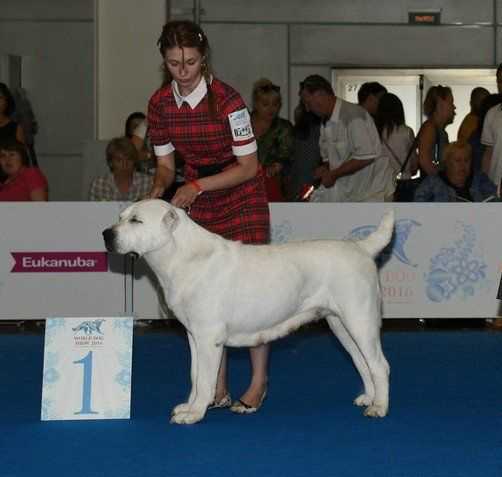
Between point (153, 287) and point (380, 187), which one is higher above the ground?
point (380, 187)

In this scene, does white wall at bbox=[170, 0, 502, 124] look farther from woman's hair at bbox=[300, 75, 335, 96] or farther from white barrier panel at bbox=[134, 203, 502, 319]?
white barrier panel at bbox=[134, 203, 502, 319]

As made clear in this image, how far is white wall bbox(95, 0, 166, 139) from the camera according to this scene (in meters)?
11.6

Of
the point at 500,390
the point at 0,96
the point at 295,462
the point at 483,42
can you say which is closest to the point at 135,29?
the point at 0,96

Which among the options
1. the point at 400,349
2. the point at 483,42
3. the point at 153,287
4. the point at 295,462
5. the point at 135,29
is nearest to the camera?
the point at 295,462

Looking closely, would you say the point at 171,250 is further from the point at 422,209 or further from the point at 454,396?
the point at 422,209

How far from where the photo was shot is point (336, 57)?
488 inches

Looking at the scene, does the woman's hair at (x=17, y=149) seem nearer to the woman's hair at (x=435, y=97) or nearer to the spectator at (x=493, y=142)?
the woman's hair at (x=435, y=97)

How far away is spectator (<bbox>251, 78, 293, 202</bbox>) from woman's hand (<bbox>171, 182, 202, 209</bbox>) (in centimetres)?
357

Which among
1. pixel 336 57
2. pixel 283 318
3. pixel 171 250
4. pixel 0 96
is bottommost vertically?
pixel 283 318

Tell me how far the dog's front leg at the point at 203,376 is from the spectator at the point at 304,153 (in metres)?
4.24

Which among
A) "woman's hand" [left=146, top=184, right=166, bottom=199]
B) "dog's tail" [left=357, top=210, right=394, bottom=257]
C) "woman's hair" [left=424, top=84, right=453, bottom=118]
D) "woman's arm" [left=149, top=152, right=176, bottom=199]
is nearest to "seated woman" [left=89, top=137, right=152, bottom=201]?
"woman's hair" [left=424, top=84, right=453, bottom=118]

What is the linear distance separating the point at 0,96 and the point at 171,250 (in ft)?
16.2

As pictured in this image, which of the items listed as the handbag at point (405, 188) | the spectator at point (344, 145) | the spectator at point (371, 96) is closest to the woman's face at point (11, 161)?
the spectator at point (344, 145)

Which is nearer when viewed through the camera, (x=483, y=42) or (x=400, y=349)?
(x=400, y=349)
